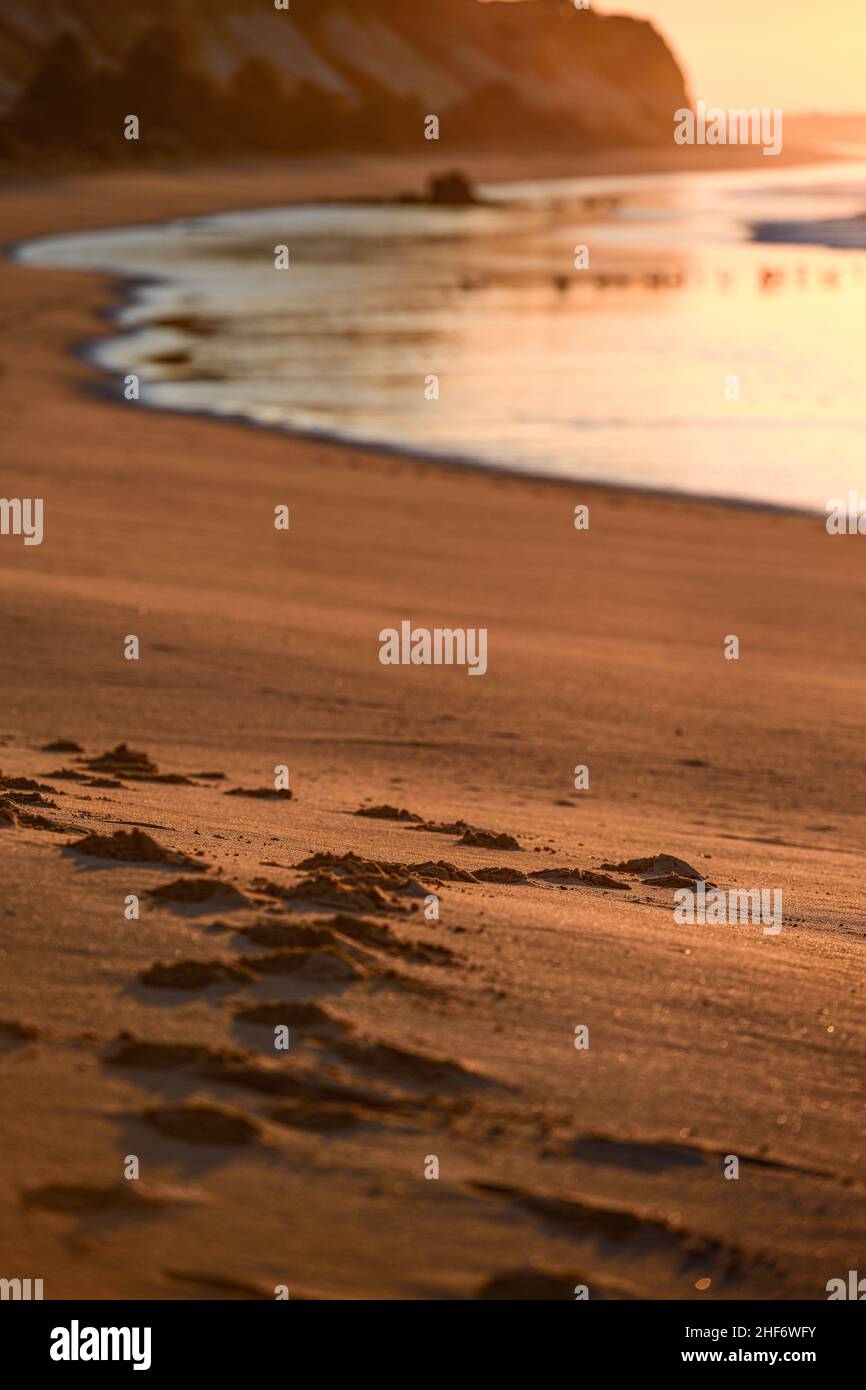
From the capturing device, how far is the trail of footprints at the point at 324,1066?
126 inches

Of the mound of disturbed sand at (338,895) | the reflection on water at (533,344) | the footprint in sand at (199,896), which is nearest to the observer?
the footprint in sand at (199,896)

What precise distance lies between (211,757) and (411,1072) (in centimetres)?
370

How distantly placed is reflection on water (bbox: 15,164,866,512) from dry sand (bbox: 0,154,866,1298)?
6.44m

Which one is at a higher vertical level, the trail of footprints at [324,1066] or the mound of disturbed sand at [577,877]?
the mound of disturbed sand at [577,877]

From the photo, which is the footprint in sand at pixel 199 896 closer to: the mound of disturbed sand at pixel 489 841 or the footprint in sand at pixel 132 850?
the footprint in sand at pixel 132 850

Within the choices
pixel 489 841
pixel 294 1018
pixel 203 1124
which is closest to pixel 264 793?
pixel 489 841

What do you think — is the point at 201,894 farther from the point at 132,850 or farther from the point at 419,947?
the point at 419,947

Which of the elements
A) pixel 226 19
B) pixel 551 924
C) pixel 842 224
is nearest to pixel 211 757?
pixel 551 924

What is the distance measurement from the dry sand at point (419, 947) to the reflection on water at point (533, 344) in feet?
21.1

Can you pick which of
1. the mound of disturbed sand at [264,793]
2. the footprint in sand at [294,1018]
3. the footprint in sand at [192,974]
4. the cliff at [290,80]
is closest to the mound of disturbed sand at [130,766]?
the mound of disturbed sand at [264,793]

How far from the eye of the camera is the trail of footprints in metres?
3.19

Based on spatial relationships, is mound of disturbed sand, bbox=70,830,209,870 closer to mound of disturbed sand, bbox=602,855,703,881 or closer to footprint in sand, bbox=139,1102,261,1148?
footprint in sand, bbox=139,1102,261,1148

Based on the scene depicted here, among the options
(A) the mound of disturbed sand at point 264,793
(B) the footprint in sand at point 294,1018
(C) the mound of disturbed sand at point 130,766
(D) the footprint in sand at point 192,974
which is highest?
(C) the mound of disturbed sand at point 130,766

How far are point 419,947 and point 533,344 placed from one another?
859 inches
